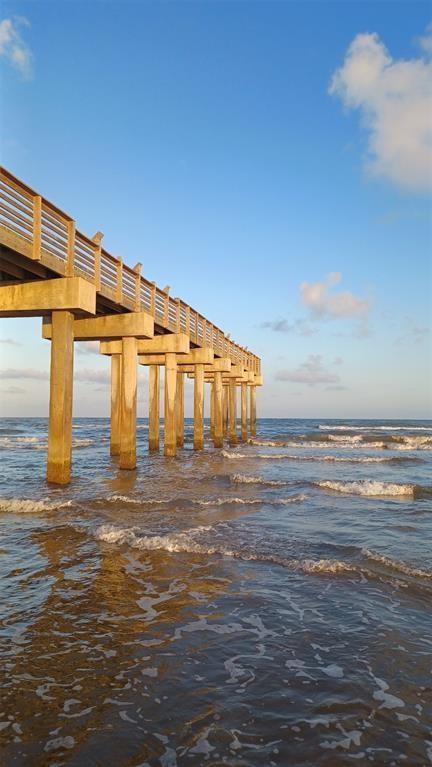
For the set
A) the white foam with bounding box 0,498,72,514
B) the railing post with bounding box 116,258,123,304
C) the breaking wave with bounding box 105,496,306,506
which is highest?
the railing post with bounding box 116,258,123,304

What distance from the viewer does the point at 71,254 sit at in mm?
10500

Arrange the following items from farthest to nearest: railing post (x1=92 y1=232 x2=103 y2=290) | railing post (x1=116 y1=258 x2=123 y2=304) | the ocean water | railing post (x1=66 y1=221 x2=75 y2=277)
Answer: railing post (x1=116 y1=258 x2=123 y2=304) → railing post (x1=92 y1=232 x2=103 y2=290) → railing post (x1=66 y1=221 x2=75 y2=277) → the ocean water

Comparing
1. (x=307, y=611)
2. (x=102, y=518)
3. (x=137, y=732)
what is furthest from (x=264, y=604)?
(x=102, y=518)

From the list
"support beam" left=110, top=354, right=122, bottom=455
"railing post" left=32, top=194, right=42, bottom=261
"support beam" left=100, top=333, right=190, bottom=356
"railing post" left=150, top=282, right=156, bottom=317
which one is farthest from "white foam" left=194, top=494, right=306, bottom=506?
"support beam" left=110, top=354, right=122, bottom=455

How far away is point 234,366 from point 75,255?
19475 millimetres

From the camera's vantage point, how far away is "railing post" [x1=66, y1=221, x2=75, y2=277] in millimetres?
10398

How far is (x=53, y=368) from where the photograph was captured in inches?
418

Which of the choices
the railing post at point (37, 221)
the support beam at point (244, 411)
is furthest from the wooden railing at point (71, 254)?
the support beam at point (244, 411)

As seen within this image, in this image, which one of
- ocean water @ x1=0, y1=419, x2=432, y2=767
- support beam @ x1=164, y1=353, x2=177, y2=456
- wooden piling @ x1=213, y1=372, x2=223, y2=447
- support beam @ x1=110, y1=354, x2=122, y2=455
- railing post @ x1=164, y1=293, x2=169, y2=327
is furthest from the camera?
wooden piling @ x1=213, y1=372, x2=223, y2=447

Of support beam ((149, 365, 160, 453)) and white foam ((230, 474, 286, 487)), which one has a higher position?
support beam ((149, 365, 160, 453))

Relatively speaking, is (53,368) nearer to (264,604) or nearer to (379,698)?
(264,604)

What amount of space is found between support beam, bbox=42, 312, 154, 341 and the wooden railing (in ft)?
1.30

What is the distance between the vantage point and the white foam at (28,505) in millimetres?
8508

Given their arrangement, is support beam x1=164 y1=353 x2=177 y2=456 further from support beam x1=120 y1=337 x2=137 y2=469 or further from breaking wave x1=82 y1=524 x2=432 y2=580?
breaking wave x1=82 y1=524 x2=432 y2=580
